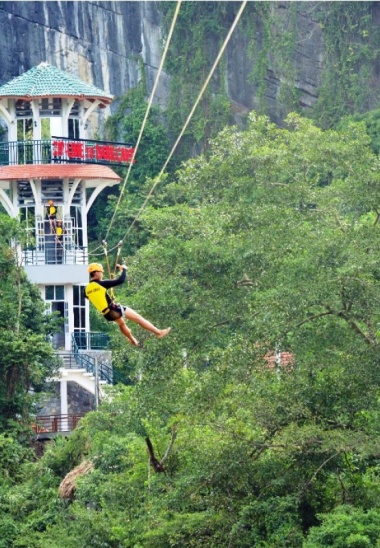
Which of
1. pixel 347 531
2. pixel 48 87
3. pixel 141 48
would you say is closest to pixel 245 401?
pixel 347 531

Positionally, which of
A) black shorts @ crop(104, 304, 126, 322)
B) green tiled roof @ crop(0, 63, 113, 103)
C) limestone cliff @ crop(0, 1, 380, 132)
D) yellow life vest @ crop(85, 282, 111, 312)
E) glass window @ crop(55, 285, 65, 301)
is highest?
limestone cliff @ crop(0, 1, 380, 132)

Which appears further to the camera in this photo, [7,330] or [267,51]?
[267,51]

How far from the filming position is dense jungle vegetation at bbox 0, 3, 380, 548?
1361 inches

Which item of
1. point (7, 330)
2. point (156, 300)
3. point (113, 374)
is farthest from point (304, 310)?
point (113, 374)

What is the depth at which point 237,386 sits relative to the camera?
35.3 meters

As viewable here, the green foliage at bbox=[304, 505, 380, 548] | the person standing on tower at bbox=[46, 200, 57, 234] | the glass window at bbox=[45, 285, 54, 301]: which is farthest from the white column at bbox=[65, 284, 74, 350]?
the green foliage at bbox=[304, 505, 380, 548]

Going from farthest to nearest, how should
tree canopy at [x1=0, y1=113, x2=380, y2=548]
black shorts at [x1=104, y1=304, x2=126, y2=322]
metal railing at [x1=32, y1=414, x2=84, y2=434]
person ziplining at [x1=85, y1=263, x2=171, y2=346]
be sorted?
metal railing at [x1=32, y1=414, x2=84, y2=434] → tree canopy at [x1=0, y1=113, x2=380, y2=548] → black shorts at [x1=104, y1=304, x2=126, y2=322] → person ziplining at [x1=85, y1=263, x2=171, y2=346]

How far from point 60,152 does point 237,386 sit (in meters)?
20.2

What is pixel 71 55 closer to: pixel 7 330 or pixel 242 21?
pixel 242 21

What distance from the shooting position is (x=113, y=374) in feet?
178

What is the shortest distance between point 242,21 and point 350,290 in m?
35.8

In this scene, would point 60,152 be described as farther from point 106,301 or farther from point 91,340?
point 106,301

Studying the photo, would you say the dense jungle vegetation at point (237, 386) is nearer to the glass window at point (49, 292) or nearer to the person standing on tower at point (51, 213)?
the person standing on tower at point (51, 213)

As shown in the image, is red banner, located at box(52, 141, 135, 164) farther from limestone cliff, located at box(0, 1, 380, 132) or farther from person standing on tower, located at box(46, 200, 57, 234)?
limestone cliff, located at box(0, 1, 380, 132)
